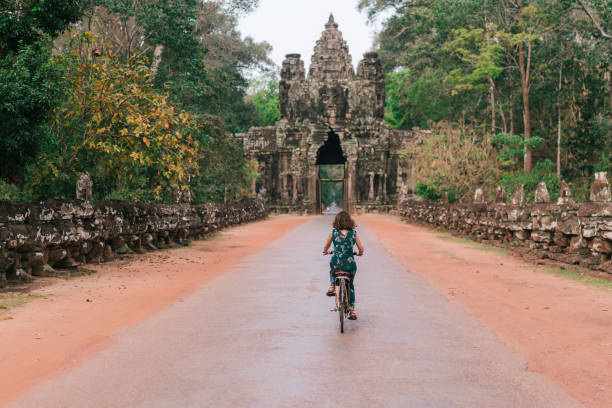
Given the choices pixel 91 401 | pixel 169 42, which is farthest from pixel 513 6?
pixel 91 401

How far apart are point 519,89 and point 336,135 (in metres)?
18.1

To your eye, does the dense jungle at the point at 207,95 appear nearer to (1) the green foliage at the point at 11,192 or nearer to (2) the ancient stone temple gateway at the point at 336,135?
(1) the green foliage at the point at 11,192

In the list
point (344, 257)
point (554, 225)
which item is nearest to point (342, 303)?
point (344, 257)

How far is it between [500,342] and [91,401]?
4195 millimetres

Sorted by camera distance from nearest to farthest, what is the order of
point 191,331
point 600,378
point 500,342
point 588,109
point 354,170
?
point 600,378
point 500,342
point 191,331
point 588,109
point 354,170

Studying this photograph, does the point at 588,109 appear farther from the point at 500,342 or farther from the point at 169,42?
the point at 500,342

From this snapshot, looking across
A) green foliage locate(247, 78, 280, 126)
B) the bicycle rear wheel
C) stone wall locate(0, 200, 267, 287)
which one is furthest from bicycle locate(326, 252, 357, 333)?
green foliage locate(247, 78, 280, 126)

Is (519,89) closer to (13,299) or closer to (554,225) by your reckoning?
(554,225)

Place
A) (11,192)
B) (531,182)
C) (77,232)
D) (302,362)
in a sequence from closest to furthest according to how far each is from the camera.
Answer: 1. (302,362)
2. (77,232)
3. (11,192)
4. (531,182)

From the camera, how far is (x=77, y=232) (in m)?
12.7

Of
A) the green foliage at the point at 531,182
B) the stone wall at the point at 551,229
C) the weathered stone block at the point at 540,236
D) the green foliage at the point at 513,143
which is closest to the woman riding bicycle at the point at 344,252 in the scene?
the stone wall at the point at 551,229

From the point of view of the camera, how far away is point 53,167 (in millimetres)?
13703

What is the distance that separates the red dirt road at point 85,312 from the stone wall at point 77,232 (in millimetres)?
615

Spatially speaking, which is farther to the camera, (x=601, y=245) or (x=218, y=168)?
(x=218, y=168)
